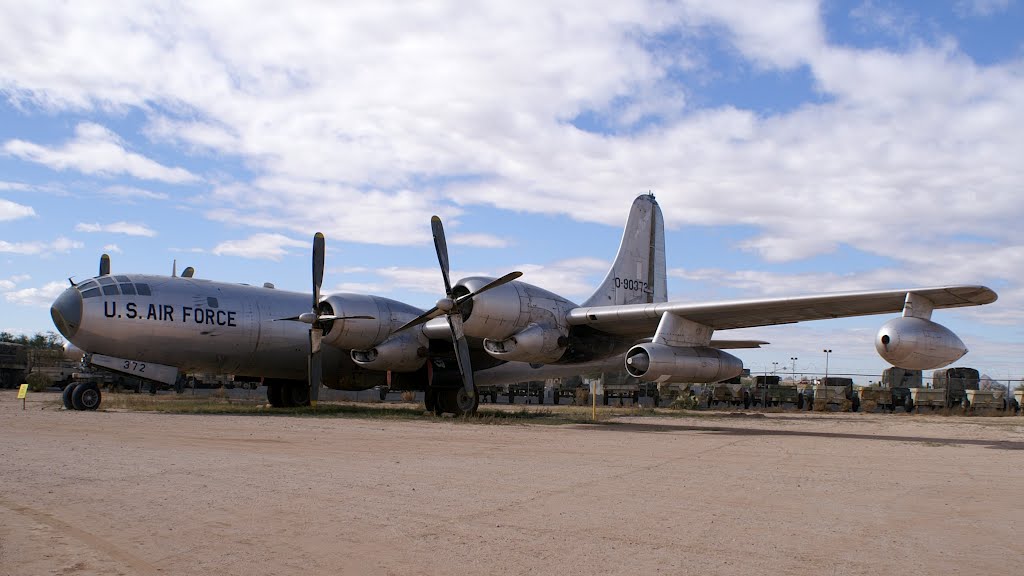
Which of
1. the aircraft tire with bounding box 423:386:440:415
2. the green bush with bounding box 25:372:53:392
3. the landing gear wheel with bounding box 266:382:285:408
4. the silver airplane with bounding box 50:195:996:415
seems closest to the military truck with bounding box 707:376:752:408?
the silver airplane with bounding box 50:195:996:415

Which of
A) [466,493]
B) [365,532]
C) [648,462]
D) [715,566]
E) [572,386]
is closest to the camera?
[715,566]

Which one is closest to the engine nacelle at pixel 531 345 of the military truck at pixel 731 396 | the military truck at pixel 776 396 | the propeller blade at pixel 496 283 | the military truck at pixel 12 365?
the propeller blade at pixel 496 283

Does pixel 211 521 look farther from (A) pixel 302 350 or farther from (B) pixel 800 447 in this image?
(A) pixel 302 350

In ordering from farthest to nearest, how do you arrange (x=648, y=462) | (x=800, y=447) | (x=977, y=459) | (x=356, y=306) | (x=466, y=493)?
1. (x=356, y=306)
2. (x=800, y=447)
3. (x=977, y=459)
4. (x=648, y=462)
5. (x=466, y=493)

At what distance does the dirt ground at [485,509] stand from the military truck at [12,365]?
42586 mm

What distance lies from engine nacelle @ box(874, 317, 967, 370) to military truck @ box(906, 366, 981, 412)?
1001 inches

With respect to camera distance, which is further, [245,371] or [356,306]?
[245,371]

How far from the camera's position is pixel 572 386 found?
162 feet

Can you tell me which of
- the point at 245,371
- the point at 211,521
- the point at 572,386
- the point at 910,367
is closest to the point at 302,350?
the point at 245,371

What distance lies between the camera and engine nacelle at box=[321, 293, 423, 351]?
21.7 m

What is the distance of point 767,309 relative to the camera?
19078 millimetres

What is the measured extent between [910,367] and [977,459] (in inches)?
125

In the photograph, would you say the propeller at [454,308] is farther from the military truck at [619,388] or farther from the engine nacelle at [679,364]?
the military truck at [619,388]

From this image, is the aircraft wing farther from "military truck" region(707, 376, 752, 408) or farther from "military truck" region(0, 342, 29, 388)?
"military truck" region(0, 342, 29, 388)
